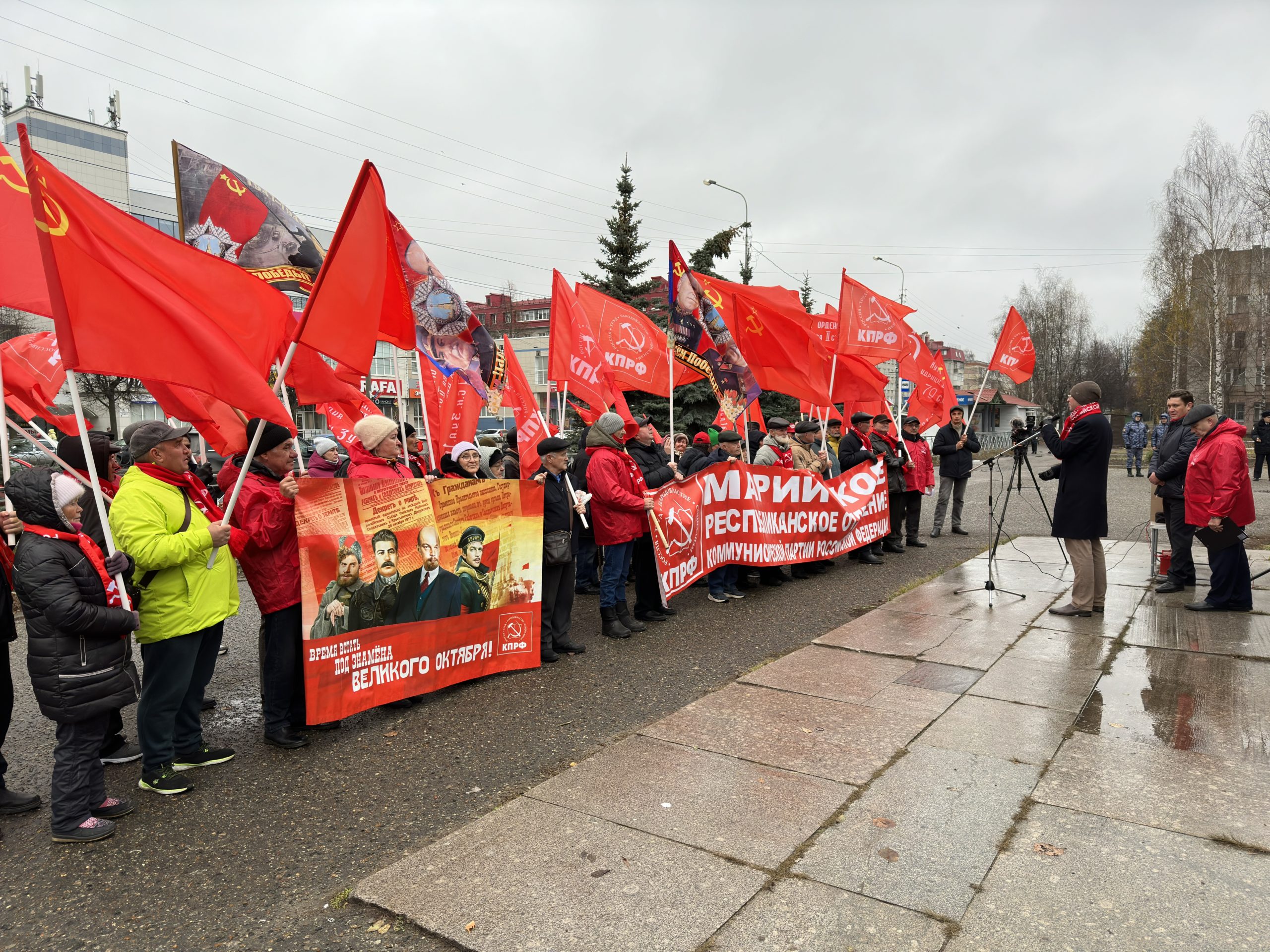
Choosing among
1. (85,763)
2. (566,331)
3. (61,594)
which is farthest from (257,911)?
(566,331)

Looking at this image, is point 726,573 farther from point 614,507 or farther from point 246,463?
point 246,463

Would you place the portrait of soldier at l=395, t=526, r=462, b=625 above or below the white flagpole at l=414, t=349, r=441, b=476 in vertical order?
below

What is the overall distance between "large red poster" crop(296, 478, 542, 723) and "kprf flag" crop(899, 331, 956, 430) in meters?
7.34

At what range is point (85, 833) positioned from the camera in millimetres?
3576

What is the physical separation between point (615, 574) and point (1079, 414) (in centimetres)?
437

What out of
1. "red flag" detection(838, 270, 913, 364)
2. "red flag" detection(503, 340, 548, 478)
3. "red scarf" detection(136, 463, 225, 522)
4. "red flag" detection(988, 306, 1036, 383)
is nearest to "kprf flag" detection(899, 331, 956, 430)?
"red flag" detection(988, 306, 1036, 383)

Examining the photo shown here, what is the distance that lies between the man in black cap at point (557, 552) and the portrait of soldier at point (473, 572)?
625 millimetres

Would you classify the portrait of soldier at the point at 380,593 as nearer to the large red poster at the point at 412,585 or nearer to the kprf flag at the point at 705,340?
the large red poster at the point at 412,585

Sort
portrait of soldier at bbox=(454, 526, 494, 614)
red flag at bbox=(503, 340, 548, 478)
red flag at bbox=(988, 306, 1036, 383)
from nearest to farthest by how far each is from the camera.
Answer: portrait of soldier at bbox=(454, 526, 494, 614) < red flag at bbox=(503, 340, 548, 478) < red flag at bbox=(988, 306, 1036, 383)

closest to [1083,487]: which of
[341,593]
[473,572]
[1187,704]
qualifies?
[1187,704]

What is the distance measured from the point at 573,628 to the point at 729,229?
16618mm

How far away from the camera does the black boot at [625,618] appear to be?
23.2 feet

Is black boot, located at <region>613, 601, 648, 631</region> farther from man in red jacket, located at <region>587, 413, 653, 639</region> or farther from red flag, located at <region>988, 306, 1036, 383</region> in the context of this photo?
red flag, located at <region>988, 306, 1036, 383</region>

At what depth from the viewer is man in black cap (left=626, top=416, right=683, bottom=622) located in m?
7.48
